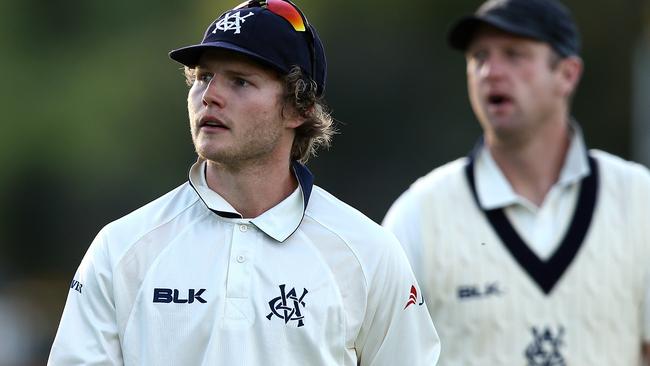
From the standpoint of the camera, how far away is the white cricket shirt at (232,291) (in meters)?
4.73

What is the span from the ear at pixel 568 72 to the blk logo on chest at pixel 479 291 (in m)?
1.19

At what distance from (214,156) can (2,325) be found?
1494 centimetres

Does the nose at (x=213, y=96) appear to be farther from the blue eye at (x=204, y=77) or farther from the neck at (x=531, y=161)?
the neck at (x=531, y=161)

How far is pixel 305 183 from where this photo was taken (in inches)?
202

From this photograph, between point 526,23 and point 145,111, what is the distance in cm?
1374

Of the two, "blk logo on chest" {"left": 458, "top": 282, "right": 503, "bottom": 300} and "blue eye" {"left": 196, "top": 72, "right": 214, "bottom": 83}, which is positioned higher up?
"blue eye" {"left": 196, "top": 72, "right": 214, "bottom": 83}

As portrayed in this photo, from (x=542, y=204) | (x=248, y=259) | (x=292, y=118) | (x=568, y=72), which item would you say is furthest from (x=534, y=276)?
(x=248, y=259)

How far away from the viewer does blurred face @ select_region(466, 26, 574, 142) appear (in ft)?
23.3

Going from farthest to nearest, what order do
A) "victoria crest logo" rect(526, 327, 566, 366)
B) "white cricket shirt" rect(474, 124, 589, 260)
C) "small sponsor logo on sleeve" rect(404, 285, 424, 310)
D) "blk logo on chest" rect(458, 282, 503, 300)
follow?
"white cricket shirt" rect(474, 124, 589, 260) < "blk logo on chest" rect(458, 282, 503, 300) < "victoria crest logo" rect(526, 327, 566, 366) < "small sponsor logo on sleeve" rect(404, 285, 424, 310)

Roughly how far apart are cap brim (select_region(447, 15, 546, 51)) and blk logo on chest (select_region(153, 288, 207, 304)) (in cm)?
294

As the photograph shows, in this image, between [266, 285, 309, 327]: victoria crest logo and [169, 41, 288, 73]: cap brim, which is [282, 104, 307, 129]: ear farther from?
[266, 285, 309, 327]: victoria crest logo

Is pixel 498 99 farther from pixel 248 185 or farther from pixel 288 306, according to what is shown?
pixel 288 306

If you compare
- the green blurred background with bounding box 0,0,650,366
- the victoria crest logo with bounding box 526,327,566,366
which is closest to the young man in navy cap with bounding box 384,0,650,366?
the victoria crest logo with bounding box 526,327,566,366

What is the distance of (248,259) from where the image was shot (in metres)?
4.82
